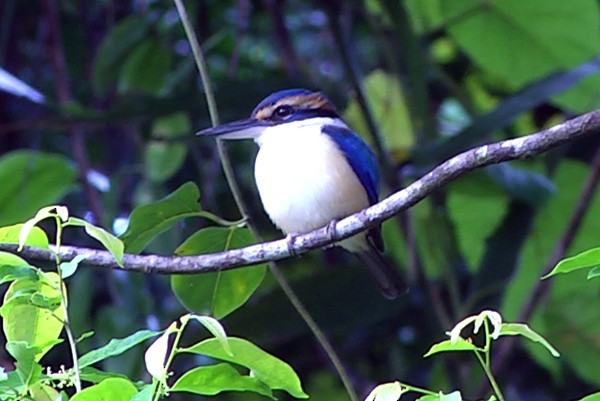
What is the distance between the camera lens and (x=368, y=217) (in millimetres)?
1962

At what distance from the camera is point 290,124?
311 centimetres

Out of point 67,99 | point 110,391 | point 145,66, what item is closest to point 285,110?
point 145,66

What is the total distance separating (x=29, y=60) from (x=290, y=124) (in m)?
1.78

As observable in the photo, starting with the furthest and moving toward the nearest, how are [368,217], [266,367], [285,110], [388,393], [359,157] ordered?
[285,110] < [359,157] < [368,217] < [266,367] < [388,393]

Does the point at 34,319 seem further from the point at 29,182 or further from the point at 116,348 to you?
the point at 29,182

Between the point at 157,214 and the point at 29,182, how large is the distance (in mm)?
1228

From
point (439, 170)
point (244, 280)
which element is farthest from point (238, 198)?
point (439, 170)

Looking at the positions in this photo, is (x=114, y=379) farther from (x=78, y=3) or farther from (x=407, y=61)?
(x=78, y=3)

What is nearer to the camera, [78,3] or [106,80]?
[106,80]

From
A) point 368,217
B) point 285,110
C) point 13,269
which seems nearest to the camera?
point 13,269

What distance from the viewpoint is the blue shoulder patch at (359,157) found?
3002 mm

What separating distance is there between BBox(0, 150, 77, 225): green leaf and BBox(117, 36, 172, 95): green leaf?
19.7 inches

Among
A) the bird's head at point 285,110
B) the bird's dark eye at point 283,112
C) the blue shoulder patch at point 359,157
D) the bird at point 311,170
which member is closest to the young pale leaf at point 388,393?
the bird at point 311,170

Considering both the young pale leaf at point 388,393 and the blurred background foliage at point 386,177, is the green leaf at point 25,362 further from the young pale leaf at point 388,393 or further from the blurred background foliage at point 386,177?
the blurred background foliage at point 386,177
